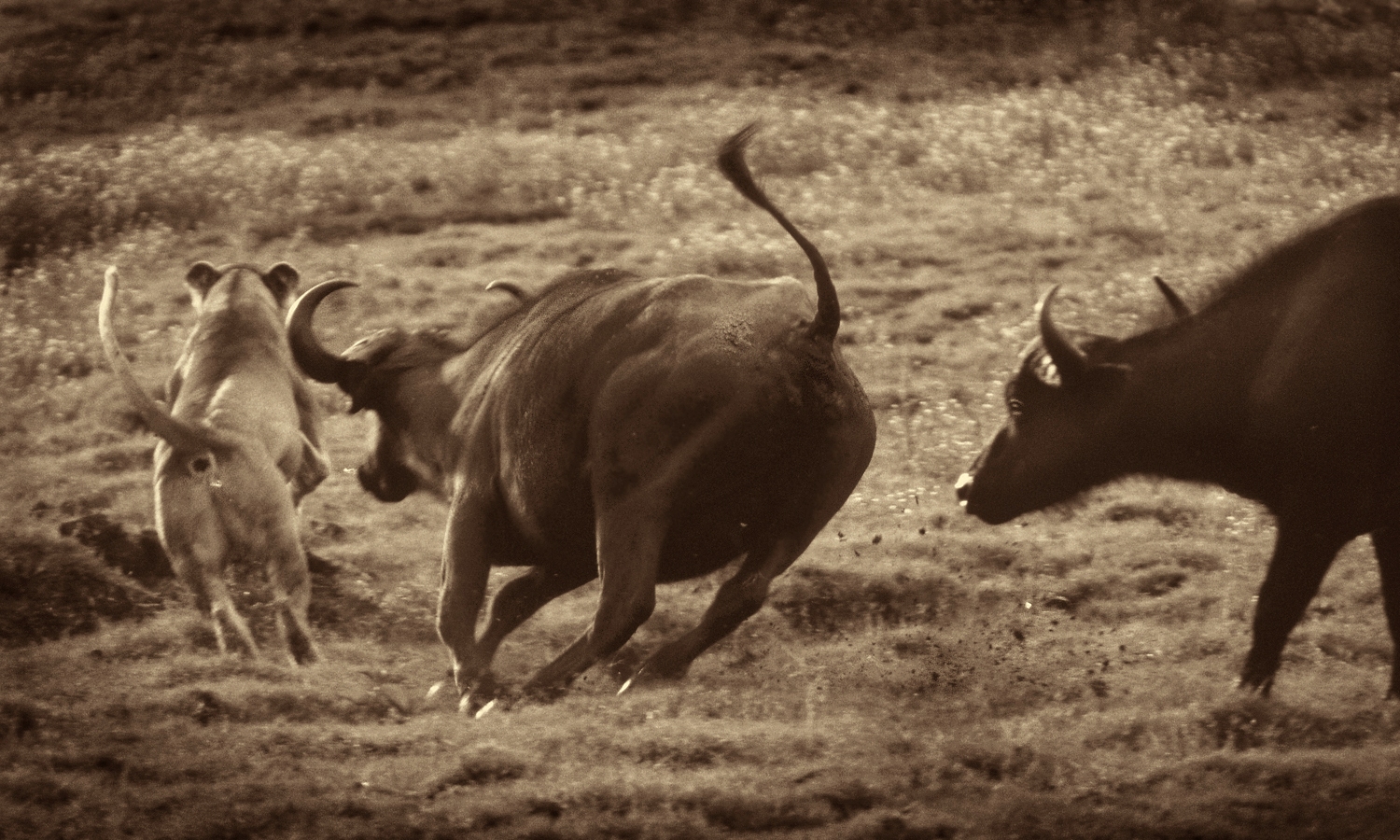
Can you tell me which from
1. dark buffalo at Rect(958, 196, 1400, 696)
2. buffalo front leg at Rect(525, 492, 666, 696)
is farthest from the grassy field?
dark buffalo at Rect(958, 196, 1400, 696)

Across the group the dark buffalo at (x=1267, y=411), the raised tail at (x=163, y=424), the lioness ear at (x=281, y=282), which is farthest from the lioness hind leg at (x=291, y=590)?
the dark buffalo at (x=1267, y=411)

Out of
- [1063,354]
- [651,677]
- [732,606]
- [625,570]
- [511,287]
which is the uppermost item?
[511,287]

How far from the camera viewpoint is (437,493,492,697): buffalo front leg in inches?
438

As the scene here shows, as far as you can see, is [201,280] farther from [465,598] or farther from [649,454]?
[649,454]

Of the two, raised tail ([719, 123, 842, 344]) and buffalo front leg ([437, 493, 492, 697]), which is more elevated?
raised tail ([719, 123, 842, 344])

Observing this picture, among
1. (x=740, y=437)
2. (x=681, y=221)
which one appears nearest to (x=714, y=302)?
(x=740, y=437)

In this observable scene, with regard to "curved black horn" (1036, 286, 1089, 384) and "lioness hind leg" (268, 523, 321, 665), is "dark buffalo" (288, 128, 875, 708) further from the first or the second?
"curved black horn" (1036, 286, 1089, 384)

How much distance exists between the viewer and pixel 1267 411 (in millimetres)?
11516

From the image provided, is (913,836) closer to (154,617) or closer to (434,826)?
(434,826)

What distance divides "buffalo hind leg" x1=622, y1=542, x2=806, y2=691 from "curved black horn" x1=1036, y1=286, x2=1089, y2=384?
231cm

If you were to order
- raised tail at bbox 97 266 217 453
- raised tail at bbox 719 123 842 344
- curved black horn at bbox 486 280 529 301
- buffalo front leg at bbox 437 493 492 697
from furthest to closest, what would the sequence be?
curved black horn at bbox 486 280 529 301 < raised tail at bbox 97 266 217 453 < buffalo front leg at bbox 437 493 492 697 < raised tail at bbox 719 123 842 344

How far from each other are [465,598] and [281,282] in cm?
424

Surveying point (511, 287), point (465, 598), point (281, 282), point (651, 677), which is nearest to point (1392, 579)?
point (651, 677)

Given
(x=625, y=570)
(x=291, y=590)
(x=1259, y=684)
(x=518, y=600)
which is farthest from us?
(x=291, y=590)
